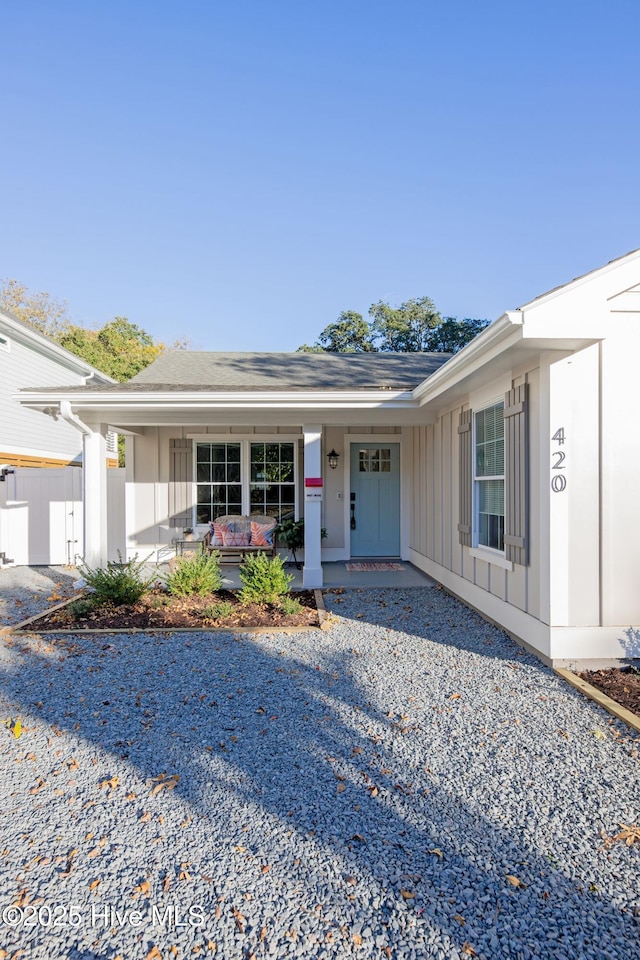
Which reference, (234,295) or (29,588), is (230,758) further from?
(234,295)

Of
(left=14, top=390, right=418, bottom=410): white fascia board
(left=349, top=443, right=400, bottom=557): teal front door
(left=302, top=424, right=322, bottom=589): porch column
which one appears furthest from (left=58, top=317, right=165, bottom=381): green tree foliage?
(left=302, top=424, right=322, bottom=589): porch column

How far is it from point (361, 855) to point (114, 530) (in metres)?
8.36

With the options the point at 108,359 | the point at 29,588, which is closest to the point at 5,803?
the point at 29,588

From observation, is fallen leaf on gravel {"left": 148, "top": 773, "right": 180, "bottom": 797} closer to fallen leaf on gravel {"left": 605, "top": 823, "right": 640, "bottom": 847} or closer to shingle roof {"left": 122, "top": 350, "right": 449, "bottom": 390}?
fallen leaf on gravel {"left": 605, "top": 823, "right": 640, "bottom": 847}

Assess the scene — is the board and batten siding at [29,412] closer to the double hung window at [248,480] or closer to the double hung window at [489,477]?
the double hung window at [248,480]

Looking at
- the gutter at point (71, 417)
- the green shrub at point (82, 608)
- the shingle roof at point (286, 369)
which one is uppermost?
the shingle roof at point (286, 369)

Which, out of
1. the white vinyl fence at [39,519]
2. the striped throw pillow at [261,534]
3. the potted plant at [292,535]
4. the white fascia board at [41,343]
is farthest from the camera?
the white fascia board at [41,343]

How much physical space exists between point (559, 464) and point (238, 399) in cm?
392

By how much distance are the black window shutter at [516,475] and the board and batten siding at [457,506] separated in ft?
0.13

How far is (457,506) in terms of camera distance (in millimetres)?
6410

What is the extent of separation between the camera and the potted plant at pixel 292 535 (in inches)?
347

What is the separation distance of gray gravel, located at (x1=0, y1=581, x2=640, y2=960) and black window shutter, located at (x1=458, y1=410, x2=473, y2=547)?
1.88 m

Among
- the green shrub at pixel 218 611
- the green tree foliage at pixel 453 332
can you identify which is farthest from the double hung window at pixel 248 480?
the green tree foliage at pixel 453 332

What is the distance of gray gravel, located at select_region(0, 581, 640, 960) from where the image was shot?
1709mm
